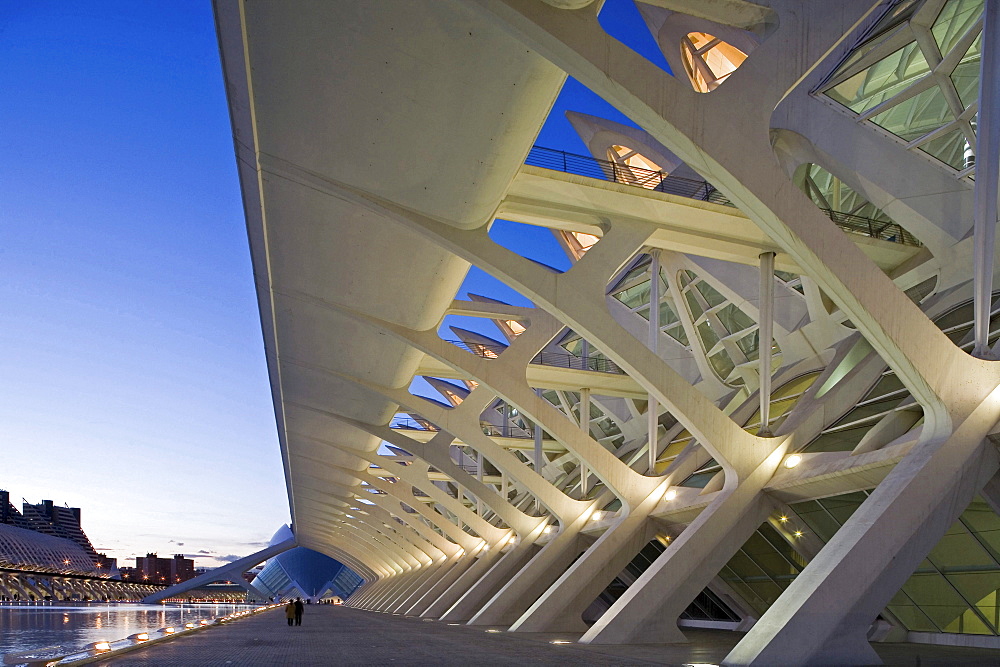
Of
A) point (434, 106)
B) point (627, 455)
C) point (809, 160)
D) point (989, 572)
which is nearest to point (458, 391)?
point (627, 455)

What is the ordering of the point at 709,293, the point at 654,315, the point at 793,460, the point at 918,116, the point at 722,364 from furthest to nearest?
1. the point at 722,364
2. the point at 709,293
3. the point at 654,315
4. the point at 918,116
5. the point at 793,460

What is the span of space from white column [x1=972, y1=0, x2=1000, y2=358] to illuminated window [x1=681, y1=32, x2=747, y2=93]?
344 inches

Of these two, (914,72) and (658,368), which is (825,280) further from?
(914,72)

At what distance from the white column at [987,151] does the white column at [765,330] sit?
463cm

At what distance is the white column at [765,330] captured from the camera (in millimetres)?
15086

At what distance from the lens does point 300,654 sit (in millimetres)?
11898

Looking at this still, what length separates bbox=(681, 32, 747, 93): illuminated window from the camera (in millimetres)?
18922

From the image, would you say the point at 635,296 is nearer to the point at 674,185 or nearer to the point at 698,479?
the point at 698,479

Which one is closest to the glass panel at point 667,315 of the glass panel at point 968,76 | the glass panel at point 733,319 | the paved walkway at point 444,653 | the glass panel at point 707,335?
the glass panel at point 707,335

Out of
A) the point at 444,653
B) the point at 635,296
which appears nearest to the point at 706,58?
the point at 635,296

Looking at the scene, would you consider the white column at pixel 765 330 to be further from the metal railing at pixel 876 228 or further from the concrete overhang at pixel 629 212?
the metal railing at pixel 876 228

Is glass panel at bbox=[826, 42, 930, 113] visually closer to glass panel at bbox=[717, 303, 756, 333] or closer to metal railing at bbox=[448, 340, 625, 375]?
glass panel at bbox=[717, 303, 756, 333]

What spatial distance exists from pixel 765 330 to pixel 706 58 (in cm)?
719

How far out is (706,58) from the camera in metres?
19.4
